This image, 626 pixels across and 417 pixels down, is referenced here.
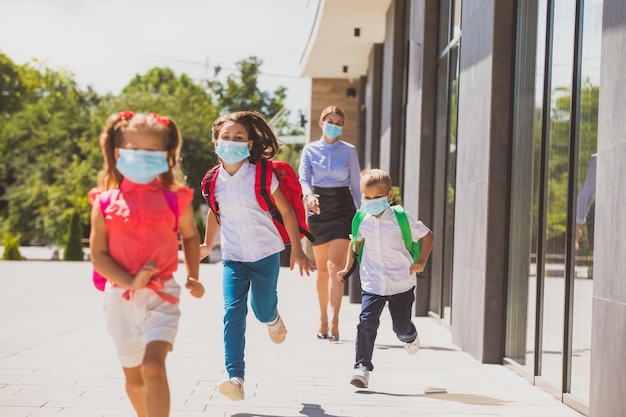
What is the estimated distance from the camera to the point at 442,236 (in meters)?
11.6

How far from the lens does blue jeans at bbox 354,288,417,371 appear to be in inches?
265

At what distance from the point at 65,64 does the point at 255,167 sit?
231ft

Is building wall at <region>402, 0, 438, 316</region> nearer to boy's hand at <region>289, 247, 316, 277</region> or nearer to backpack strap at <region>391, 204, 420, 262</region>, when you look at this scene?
backpack strap at <region>391, 204, 420, 262</region>

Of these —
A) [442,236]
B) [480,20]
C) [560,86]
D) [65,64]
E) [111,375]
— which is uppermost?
[65,64]

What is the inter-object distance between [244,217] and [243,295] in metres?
0.49

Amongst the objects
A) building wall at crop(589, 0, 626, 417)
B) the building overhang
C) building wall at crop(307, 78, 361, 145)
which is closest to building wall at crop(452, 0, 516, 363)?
building wall at crop(589, 0, 626, 417)

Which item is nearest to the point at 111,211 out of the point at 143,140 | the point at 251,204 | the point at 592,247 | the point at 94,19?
the point at 143,140

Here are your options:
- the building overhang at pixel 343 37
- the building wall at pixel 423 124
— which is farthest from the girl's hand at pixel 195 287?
the building overhang at pixel 343 37

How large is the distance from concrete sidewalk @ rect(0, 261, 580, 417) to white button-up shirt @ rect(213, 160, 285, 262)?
0.96m

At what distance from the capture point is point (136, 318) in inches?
175

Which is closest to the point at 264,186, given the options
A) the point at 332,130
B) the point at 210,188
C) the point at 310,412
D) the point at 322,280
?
the point at 210,188

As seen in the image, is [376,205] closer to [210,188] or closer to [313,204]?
[210,188]

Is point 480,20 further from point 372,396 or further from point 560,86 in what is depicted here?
point 372,396

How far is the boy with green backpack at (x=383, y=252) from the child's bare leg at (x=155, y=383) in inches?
105
